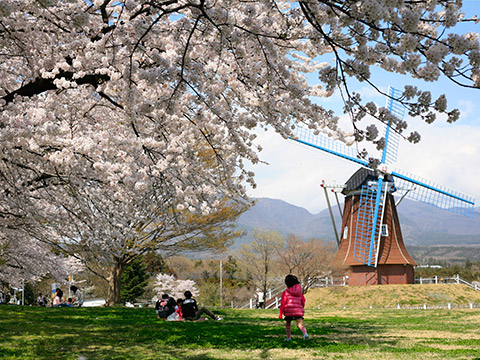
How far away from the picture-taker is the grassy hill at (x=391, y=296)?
3459cm

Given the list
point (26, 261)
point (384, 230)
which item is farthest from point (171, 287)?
point (26, 261)

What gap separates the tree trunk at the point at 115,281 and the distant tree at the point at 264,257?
16.2 metres

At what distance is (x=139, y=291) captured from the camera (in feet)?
133

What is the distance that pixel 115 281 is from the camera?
2225 centimetres

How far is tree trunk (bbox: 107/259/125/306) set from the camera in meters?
22.0

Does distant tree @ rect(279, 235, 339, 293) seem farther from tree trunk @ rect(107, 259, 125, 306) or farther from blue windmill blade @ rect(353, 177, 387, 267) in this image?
tree trunk @ rect(107, 259, 125, 306)

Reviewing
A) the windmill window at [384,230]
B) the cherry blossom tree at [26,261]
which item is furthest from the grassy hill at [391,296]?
the cherry blossom tree at [26,261]

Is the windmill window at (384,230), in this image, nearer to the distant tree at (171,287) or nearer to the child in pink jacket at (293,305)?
the distant tree at (171,287)

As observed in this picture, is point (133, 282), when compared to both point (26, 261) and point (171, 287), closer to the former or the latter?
point (171, 287)

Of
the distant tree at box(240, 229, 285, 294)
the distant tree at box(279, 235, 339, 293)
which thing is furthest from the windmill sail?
the distant tree at box(240, 229, 285, 294)

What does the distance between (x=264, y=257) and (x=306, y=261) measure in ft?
12.3

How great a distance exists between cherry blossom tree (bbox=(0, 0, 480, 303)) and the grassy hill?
89.5 ft

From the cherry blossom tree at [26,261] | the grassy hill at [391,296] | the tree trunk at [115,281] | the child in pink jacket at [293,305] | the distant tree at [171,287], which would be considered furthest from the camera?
the distant tree at [171,287]

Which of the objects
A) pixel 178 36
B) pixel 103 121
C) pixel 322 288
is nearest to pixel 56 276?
pixel 103 121
